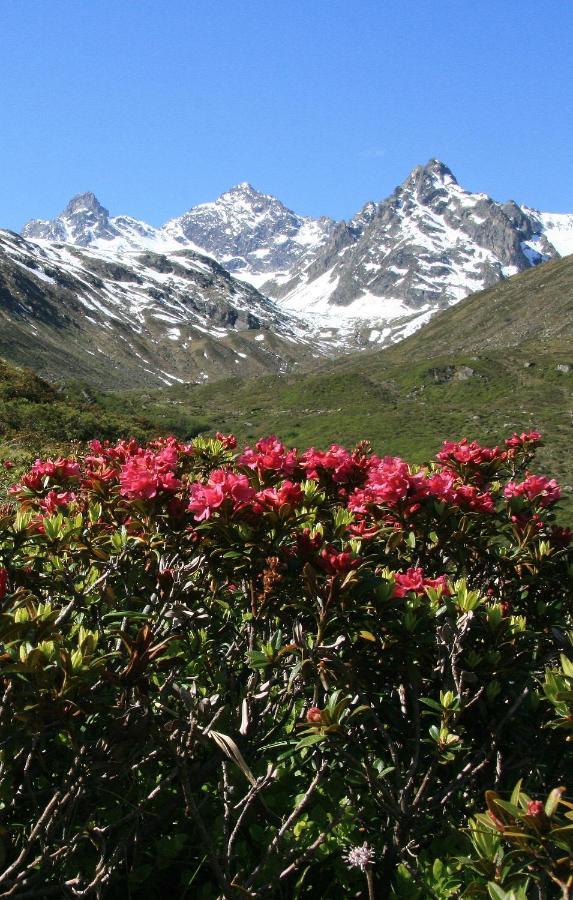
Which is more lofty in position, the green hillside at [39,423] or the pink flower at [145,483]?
the pink flower at [145,483]

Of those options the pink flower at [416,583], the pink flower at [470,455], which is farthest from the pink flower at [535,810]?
the pink flower at [470,455]

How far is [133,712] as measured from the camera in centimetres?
242

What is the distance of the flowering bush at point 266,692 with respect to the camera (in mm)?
2154

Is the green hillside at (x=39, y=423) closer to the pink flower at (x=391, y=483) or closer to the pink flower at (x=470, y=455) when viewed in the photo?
the pink flower at (x=470, y=455)

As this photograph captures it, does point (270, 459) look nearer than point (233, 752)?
No

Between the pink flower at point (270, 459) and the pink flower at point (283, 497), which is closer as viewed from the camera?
the pink flower at point (283, 497)

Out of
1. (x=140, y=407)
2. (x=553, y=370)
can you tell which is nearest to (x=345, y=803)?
(x=140, y=407)

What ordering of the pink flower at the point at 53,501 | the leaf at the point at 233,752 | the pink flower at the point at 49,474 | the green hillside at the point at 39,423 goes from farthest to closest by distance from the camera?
1. the green hillside at the point at 39,423
2. the pink flower at the point at 49,474
3. the pink flower at the point at 53,501
4. the leaf at the point at 233,752

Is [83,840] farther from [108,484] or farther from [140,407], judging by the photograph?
[140,407]

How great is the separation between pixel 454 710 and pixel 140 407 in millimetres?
39763

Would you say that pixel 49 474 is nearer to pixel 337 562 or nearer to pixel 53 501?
pixel 53 501

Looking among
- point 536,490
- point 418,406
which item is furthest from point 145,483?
point 418,406

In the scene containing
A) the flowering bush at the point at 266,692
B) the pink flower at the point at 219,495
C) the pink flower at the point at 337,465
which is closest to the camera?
the flowering bush at the point at 266,692

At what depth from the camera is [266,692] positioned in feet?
7.68
